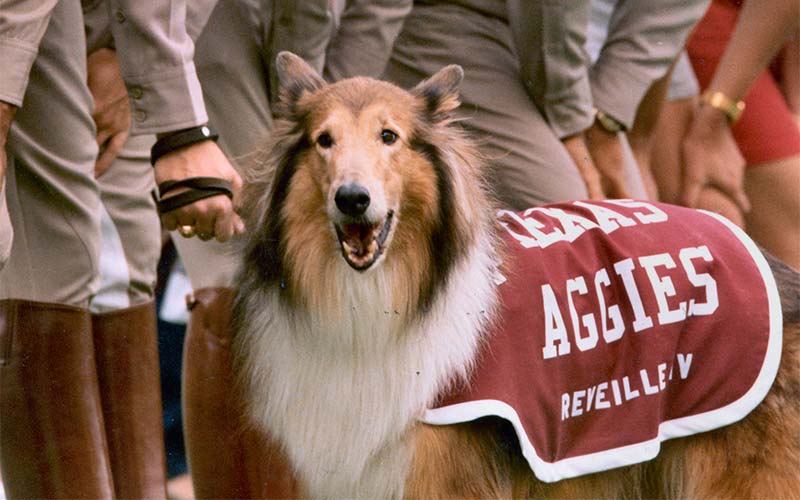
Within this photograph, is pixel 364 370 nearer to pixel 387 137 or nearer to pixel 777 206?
pixel 387 137

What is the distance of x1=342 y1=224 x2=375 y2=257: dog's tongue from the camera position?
115 inches

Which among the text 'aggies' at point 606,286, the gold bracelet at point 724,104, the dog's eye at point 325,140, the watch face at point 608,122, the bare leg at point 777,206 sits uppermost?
the dog's eye at point 325,140

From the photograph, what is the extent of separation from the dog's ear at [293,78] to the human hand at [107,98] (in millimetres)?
431

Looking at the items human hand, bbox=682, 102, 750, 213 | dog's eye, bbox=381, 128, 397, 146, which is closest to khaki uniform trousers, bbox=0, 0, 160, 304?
dog's eye, bbox=381, 128, 397, 146

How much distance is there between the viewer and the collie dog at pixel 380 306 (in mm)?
2941

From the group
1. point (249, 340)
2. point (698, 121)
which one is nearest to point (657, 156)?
point (698, 121)

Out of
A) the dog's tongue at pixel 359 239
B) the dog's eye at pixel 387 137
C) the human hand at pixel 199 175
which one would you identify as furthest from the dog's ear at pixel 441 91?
the human hand at pixel 199 175

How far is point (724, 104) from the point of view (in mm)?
4844

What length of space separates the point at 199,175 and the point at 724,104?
253 centimetres

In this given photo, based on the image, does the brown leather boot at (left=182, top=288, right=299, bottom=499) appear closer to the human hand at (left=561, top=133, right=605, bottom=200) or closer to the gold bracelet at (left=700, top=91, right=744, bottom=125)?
the human hand at (left=561, top=133, right=605, bottom=200)

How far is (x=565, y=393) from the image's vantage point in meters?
3.05

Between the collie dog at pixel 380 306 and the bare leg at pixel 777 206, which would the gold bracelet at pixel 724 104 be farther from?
the collie dog at pixel 380 306

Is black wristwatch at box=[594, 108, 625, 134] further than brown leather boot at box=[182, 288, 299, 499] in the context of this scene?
Yes

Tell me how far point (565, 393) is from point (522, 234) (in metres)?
0.38
